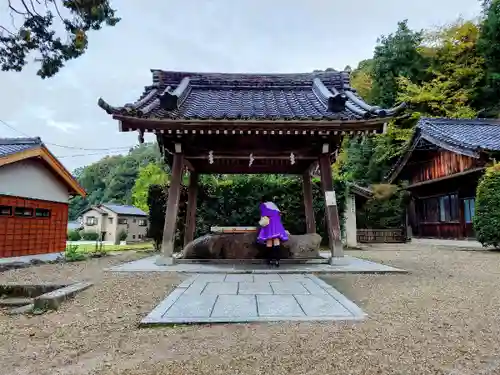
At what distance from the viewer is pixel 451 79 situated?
71.6 feet

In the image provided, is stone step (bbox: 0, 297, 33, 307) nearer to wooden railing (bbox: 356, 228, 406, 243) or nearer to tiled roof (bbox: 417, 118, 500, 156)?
tiled roof (bbox: 417, 118, 500, 156)

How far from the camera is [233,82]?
34.3 feet

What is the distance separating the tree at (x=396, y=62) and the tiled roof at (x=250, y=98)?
15.6 m

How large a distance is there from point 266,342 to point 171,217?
511 centimetres

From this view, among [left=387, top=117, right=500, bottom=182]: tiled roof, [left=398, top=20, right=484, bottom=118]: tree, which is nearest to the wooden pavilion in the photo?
[left=387, top=117, right=500, bottom=182]: tiled roof

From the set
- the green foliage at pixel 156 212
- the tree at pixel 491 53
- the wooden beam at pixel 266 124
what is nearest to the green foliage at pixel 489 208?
the wooden beam at pixel 266 124

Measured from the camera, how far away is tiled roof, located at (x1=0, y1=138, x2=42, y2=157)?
11.1 meters

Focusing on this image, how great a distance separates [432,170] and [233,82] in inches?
508

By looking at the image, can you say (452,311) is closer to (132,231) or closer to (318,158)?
(318,158)

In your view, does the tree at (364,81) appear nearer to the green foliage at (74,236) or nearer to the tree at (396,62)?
the tree at (396,62)

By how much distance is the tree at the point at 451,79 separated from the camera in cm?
2152

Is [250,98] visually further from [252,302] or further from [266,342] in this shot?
[266,342]

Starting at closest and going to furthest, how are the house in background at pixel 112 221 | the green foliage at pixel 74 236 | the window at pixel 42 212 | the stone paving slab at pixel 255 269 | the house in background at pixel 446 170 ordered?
the stone paving slab at pixel 255 269 → the window at pixel 42 212 → the house in background at pixel 446 170 → the house in background at pixel 112 221 → the green foliage at pixel 74 236

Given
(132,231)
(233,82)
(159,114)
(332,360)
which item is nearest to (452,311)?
(332,360)
